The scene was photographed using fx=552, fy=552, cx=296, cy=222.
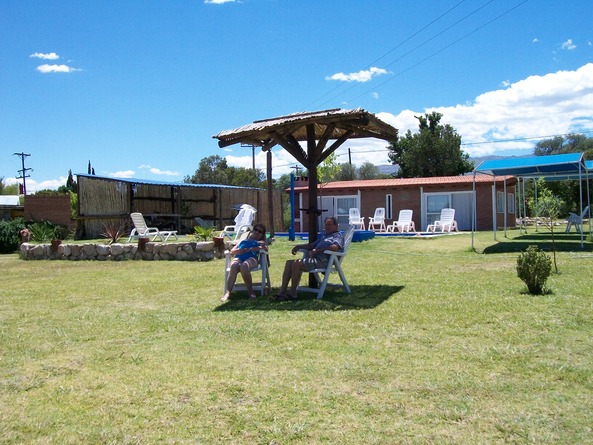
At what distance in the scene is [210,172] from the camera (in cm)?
5109

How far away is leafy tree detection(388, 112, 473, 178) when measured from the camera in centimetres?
3731

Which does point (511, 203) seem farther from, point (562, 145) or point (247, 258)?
point (562, 145)

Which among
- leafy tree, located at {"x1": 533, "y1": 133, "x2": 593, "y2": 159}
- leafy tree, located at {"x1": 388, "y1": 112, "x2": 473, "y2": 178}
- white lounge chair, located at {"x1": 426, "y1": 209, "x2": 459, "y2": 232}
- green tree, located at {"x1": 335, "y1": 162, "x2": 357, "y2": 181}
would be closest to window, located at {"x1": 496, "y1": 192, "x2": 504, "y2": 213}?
white lounge chair, located at {"x1": 426, "y1": 209, "x2": 459, "y2": 232}

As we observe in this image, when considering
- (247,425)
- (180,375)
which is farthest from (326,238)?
(247,425)

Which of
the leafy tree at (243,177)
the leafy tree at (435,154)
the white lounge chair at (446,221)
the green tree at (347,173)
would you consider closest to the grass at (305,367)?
the white lounge chair at (446,221)

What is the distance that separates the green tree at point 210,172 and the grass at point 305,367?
42378 millimetres

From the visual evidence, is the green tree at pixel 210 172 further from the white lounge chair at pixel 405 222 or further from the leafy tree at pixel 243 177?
the white lounge chair at pixel 405 222

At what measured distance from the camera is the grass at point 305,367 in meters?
2.78

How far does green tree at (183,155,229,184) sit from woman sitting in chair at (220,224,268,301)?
41950 mm

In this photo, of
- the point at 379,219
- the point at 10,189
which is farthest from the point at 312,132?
the point at 10,189

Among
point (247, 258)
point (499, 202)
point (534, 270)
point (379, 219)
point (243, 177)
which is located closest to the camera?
point (534, 270)

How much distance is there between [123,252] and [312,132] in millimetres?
6279

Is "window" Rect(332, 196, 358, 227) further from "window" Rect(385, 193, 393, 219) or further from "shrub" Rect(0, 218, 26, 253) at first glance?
"shrub" Rect(0, 218, 26, 253)

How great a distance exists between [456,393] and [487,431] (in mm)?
490
